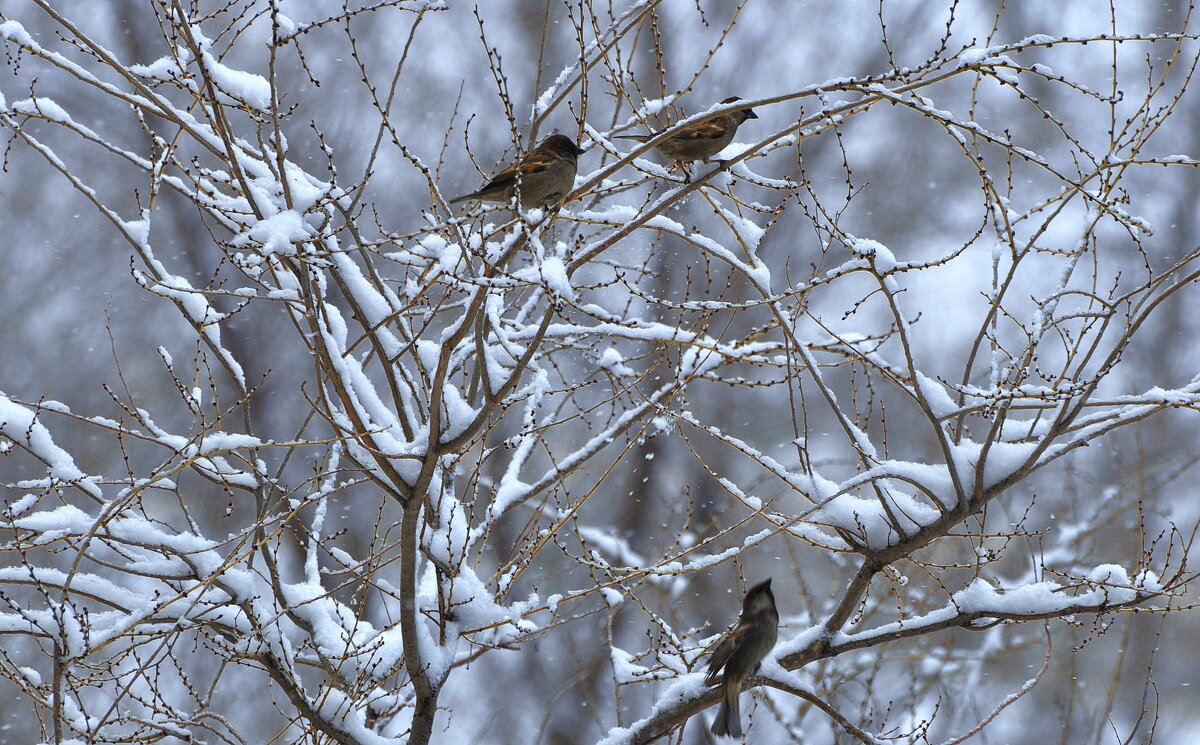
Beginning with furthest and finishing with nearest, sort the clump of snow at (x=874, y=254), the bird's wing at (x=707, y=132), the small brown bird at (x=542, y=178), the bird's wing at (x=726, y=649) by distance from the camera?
the bird's wing at (x=707, y=132) < the small brown bird at (x=542, y=178) < the bird's wing at (x=726, y=649) < the clump of snow at (x=874, y=254)

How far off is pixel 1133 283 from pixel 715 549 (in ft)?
16.6

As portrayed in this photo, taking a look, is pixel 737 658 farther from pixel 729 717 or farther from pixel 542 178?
pixel 542 178

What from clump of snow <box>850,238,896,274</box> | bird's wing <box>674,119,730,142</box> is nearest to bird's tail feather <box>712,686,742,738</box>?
clump of snow <box>850,238,896,274</box>

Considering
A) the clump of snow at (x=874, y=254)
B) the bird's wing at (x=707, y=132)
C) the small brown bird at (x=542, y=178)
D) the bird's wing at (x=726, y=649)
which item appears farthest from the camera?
the bird's wing at (x=707, y=132)

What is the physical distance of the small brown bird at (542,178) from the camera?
3484 mm

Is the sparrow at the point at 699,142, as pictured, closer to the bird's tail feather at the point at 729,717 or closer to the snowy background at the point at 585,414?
the snowy background at the point at 585,414

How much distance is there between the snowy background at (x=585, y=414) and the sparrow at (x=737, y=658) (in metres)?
0.16

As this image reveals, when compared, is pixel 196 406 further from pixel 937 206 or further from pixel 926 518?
pixel 937 206

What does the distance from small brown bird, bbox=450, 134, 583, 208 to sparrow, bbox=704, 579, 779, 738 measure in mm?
1609

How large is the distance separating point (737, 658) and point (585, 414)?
6.03 ft

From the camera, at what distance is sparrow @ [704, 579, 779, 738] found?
338 centimetres

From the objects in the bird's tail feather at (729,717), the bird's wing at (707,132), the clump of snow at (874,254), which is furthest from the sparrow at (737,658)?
the bird's wing at (707,132)

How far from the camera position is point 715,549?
10500 mm

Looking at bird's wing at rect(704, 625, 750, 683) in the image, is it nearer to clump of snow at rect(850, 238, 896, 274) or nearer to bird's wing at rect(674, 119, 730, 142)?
clump of snow at rect(850, 238, 896, 274)
